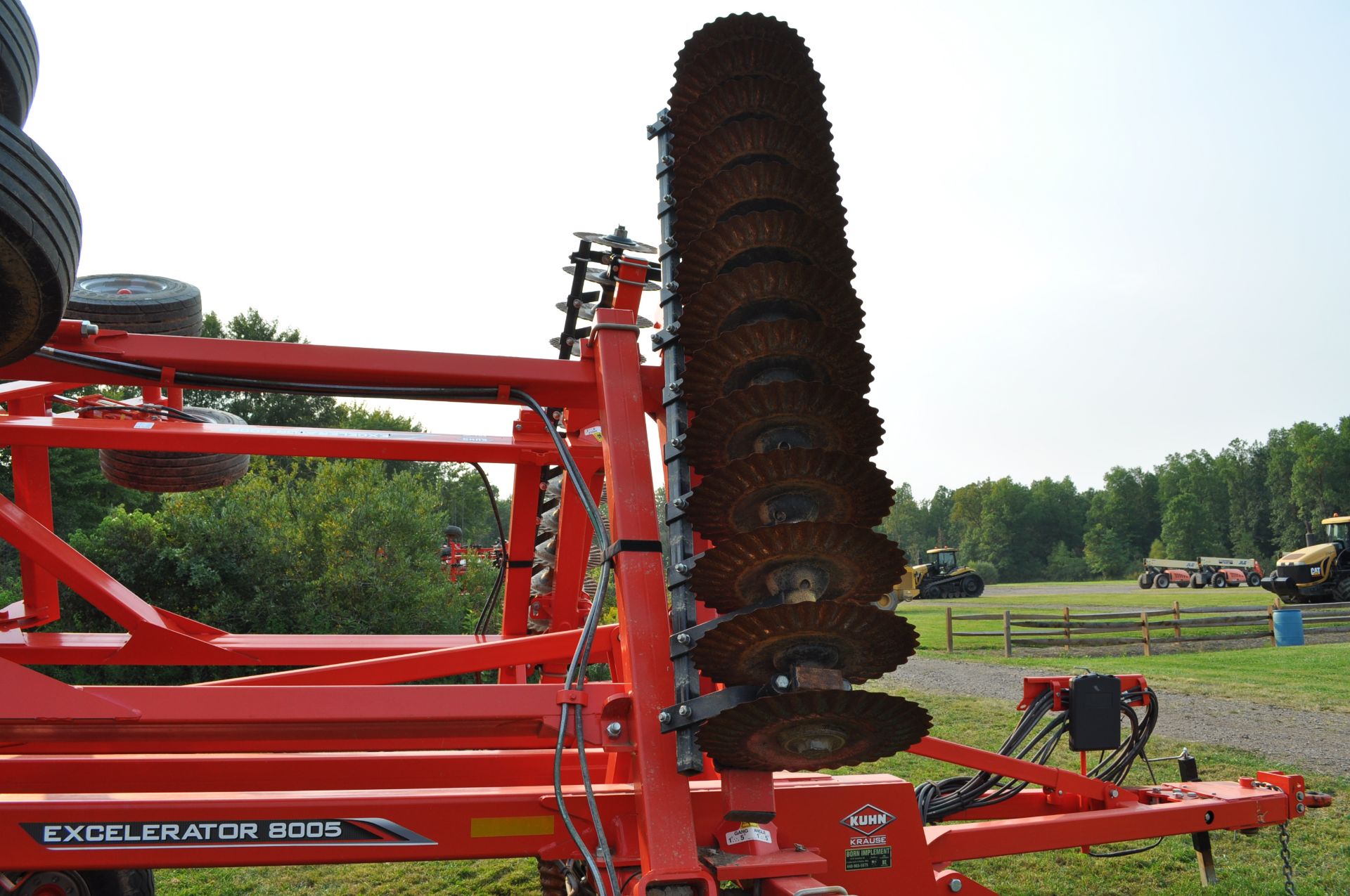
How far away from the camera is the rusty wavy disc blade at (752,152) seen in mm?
3268

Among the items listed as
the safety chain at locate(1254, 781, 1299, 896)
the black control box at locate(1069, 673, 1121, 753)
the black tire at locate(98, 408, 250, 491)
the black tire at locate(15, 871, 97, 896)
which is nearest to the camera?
the black tire at locate(15, 871, 97, 896)

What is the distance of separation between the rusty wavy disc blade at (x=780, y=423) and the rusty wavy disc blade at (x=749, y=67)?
1.23m

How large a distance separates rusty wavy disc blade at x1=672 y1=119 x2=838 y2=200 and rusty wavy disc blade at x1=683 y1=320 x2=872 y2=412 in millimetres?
641

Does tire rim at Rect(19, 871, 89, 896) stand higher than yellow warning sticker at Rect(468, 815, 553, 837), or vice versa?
yellow warning sticker at Rect(468, 815, 553, 837)

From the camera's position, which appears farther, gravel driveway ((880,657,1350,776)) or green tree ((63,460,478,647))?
green tree ((63,460,478,647))

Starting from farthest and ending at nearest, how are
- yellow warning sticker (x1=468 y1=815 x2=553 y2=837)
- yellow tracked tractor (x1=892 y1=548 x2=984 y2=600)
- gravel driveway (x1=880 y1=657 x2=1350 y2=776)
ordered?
yellow tracked tractor (x1=892 y1=548 x2=984 y2=600)
gravel driveway (x1=880 y1=657 x2=1350 y2=776)
yellow warning sticker (x1=468 y1=815 x2=553 y2=837)

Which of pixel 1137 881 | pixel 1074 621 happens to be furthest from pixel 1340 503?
pixel 1137 881

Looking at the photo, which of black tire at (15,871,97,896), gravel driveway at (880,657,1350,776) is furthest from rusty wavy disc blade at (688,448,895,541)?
gravel driveway at (880,657,1350,776)

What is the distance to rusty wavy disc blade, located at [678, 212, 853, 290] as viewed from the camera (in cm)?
309

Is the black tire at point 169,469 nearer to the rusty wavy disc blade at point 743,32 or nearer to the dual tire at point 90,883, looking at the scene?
the dual tire at point 90,883

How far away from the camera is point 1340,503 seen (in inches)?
3177

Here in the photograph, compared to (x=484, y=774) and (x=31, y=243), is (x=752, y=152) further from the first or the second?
(x=484, y=774)

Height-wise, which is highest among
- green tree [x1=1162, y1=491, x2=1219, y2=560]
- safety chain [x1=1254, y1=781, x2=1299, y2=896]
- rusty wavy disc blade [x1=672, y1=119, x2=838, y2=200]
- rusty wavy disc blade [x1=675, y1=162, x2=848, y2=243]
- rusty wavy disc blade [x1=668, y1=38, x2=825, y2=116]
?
rusty wavy disc blade [x1=668, y1=38, x2=825, y2=116]

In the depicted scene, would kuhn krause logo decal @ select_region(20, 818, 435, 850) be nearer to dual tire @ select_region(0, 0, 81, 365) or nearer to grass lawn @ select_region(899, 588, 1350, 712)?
dual tire @ select_region(0, 0, 81, 365)
